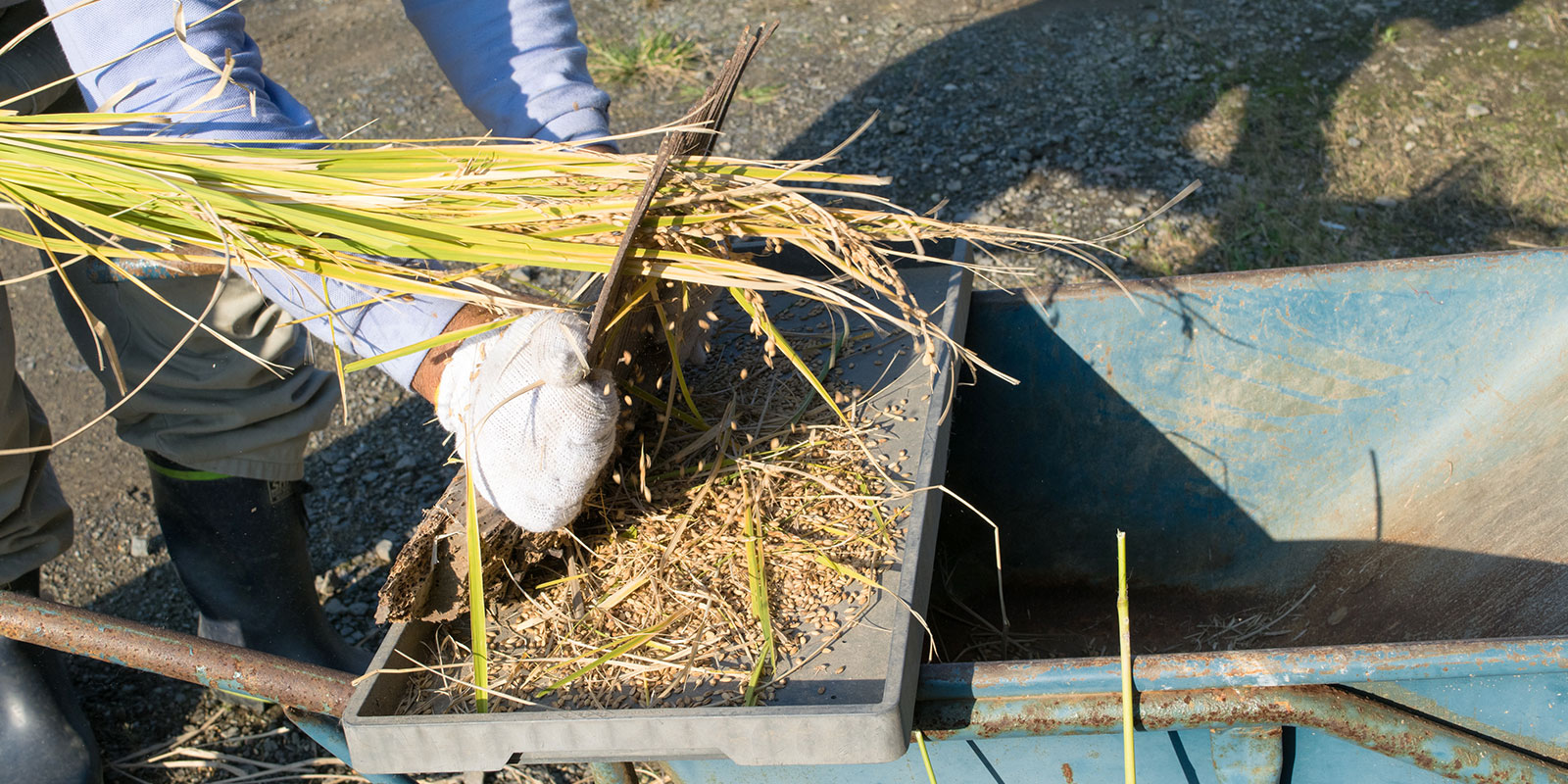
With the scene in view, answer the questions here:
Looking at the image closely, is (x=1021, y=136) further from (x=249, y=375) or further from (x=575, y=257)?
(x=575, y=257)

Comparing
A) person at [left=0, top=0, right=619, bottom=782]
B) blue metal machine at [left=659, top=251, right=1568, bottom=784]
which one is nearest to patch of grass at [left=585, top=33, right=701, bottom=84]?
person at [left=0, top=0, right=619, bottom=782]

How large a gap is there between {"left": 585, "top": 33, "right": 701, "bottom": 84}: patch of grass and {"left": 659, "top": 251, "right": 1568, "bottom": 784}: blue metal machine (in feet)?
10.1

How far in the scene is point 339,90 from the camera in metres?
4.78

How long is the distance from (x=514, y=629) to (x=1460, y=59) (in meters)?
4.50

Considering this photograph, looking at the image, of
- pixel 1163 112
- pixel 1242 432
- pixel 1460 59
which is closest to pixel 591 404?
pixel 1242 432

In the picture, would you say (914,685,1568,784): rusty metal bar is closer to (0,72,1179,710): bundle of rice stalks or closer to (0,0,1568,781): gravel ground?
(0,72,1179,710): bundle of rice stalks

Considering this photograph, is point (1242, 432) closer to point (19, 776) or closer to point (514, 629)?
Answer: point (514, 629)

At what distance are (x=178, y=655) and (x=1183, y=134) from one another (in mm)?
3738

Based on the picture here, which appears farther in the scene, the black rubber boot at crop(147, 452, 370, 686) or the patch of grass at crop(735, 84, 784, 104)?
the patch of grass at crop(735, 84, 784, 104)

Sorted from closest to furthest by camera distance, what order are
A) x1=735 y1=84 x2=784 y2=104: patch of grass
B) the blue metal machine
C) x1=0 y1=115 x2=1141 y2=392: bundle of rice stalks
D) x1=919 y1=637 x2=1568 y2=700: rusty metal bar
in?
1. x1=919 y1=637 x2=1568 y2=700: rusty metal bar
2. x1=0 y1=115 x2=1141 y2=392: bundle of rice stalks
3. the blue metal machine
4. x1=735 y1=84 x2=784 y2=104: patch of grass

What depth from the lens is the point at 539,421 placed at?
1271 millimetres

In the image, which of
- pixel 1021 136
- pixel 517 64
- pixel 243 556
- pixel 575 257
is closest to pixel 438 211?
pixel 575 257

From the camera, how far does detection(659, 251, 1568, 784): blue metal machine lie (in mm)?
1923

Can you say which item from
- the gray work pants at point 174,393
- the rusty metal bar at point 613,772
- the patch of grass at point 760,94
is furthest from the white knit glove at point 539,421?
the patch of grass at point 760,94
